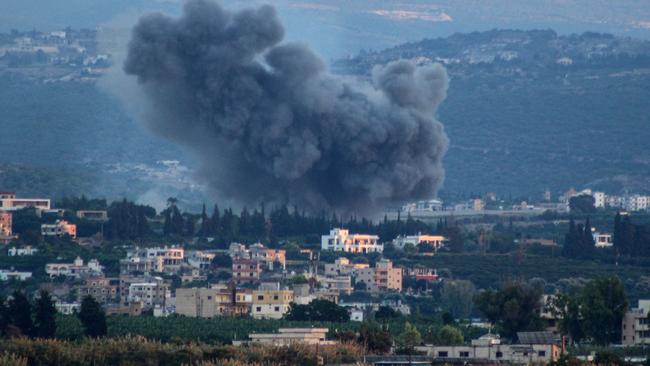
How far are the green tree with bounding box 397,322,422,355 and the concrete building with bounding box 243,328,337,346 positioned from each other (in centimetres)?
153

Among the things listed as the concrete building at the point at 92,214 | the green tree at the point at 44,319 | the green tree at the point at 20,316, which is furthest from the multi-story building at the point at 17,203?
the green tree at the point at 20,316

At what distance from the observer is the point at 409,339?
57031 mm

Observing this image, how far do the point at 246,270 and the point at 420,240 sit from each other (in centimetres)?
1137

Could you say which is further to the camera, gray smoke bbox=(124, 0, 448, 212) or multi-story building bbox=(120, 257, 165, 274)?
gray smoke bbox=(124, 0, 448, 212)

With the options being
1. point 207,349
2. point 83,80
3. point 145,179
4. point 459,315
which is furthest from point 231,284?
point 83,80

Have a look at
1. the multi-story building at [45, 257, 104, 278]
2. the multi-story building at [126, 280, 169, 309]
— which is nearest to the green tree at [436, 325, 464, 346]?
the multi-story building at [126, 280, 169, 309]

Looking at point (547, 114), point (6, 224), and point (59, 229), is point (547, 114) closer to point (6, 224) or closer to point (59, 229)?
point (6, 224)

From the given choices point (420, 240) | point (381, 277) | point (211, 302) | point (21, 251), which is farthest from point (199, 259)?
point (211, 302)

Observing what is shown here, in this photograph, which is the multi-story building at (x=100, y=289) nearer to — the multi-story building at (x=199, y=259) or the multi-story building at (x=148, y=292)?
the multi-story building at (x=148, y=292)

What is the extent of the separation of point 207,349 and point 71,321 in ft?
43.2

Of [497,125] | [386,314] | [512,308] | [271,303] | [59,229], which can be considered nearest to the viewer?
[512,308]

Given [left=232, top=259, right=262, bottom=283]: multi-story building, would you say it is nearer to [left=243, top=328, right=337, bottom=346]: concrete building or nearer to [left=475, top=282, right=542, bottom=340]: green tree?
[left=475, top=282, right=542, bottom=340]: green tree

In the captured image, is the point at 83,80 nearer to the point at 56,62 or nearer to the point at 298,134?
the point at 56,62

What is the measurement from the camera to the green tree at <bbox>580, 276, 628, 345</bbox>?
201 ft
